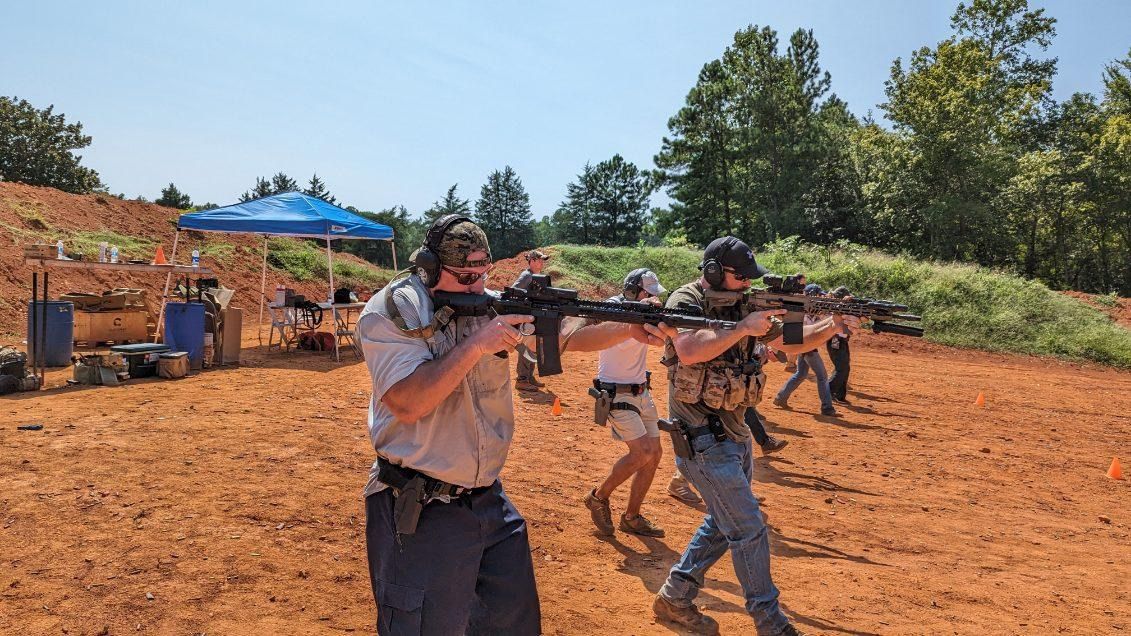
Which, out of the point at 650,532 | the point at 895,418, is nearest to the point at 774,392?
the point at 895,418

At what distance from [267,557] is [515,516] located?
3239mm

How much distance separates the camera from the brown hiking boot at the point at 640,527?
21.0 feet

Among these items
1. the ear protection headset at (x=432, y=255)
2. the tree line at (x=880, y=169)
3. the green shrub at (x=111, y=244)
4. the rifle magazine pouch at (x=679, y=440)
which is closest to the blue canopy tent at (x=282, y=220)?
the green shrub at (x=111, y=244)

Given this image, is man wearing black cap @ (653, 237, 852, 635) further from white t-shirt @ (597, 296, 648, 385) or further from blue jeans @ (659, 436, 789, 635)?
white t-shirt @ (597, 296, 648, 385)

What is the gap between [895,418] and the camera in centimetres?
1245

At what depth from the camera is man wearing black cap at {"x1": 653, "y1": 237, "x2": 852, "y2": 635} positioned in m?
4.05

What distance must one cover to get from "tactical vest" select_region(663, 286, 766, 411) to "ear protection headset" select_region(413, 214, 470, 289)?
73.4 inches

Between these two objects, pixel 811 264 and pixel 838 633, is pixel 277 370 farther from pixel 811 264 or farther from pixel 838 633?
pixel 811 264

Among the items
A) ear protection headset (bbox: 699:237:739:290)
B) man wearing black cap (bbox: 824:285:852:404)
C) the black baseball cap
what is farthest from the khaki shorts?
man wearing black cap (bbox: 824:285:852:404)

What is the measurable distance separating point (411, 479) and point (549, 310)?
0.96m

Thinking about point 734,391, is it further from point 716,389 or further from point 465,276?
point 465,276

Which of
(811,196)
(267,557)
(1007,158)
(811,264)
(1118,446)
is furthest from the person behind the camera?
(811,196)

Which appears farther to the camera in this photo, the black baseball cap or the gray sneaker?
the gray sneaker

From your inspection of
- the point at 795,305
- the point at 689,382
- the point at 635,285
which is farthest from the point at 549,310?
the point at 635,285
